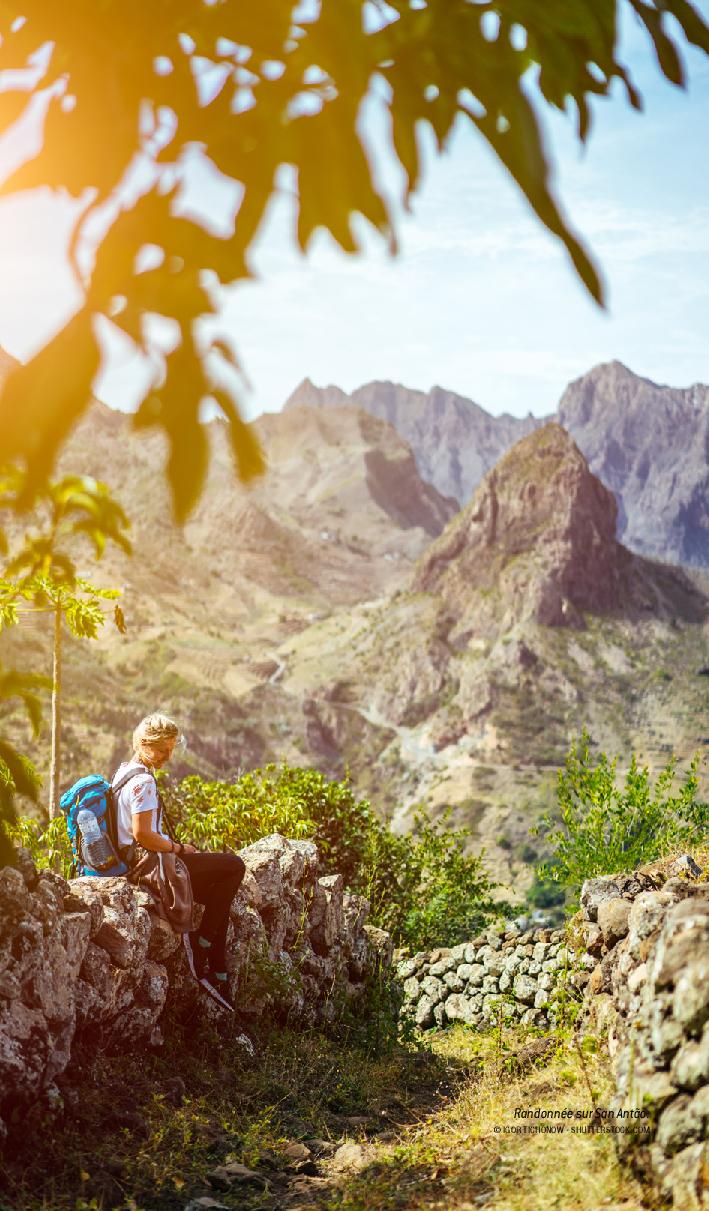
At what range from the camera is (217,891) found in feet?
23.9

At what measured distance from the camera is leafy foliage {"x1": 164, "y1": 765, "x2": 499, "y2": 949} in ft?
41.2

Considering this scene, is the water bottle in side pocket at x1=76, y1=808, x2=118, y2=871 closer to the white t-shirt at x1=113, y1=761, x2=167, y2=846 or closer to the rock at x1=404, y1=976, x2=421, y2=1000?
the white t-shirt at x1=113, y1=761, x2=167, y2=846

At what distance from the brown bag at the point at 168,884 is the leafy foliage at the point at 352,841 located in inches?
188

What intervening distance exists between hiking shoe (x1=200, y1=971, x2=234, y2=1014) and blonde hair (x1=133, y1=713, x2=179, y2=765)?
177 centimetres

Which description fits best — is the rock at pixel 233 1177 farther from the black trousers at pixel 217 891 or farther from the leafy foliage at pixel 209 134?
the leafy foliage at pixel 209 134

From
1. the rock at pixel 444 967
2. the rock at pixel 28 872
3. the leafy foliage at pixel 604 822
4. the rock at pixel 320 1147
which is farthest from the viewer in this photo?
the rock at pixel 444 967

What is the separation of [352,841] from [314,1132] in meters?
9.21

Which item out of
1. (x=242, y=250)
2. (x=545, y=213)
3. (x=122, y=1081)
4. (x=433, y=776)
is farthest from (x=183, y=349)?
(x=433, y=776)

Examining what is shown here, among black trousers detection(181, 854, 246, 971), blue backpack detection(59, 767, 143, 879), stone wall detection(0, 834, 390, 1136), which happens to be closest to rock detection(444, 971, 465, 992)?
stone wall detection(0, 834, 390, 1136)

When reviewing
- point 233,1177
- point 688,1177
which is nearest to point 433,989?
point 233,1177

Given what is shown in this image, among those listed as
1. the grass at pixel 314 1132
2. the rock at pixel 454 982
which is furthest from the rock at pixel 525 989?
the grass at pixel 314 1132

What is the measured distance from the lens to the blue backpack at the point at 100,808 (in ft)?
22.8

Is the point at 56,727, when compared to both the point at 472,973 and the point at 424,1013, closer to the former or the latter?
the point at 424,1013

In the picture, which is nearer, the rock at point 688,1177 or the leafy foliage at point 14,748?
the leafy foliage at point 14,748
